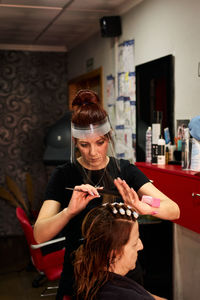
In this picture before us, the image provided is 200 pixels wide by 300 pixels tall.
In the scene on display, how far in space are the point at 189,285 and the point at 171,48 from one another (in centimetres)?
176

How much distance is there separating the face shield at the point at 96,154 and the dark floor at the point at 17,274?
2.19 meters

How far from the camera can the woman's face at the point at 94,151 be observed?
74.9 inches

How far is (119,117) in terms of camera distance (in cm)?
425

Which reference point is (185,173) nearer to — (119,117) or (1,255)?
(119,117)

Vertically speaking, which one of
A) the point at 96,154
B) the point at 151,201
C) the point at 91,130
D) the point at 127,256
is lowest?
the point at 127,256

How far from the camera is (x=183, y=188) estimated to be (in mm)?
2662

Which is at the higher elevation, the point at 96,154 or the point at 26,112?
the point at 26,112

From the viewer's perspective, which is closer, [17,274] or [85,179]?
[85,179]

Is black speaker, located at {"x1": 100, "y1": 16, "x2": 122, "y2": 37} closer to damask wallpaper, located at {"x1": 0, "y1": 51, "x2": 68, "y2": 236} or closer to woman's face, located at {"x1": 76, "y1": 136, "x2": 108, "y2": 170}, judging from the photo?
damask wallpaper, located at {"x1": 0, "y1": 51, "x2": 68, "y2": 236}

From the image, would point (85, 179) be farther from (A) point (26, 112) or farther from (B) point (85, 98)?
(A) point (26, 112)

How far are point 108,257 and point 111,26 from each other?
9.46 feet

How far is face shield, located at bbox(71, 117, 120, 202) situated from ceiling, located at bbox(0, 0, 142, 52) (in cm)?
209

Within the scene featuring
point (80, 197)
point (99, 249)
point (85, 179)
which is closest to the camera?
point (99, 249)

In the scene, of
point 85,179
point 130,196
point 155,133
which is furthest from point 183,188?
point 130,196
